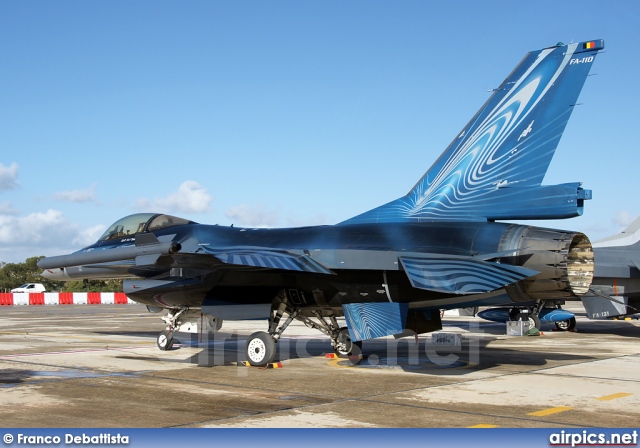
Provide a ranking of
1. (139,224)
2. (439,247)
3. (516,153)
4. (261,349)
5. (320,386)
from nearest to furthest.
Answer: (320,386) < (439,247) < (516,153) < (261,349) < (139,224)

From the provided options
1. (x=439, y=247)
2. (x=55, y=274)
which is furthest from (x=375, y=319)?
(x=55, y=274)

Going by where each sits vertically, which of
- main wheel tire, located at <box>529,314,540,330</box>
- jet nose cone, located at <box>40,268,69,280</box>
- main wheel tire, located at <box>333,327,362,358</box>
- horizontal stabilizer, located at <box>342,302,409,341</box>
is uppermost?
jet nose cone, located at <box>40,268,69,280</box>

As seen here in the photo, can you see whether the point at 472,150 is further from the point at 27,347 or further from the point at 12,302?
the point at 12,302

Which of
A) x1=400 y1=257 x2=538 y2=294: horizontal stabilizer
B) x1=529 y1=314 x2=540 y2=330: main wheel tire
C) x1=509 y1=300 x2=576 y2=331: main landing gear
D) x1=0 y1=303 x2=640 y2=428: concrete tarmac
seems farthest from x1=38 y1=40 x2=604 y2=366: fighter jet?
x1=509 y1=300 x2=576 y2=331: main landing gear

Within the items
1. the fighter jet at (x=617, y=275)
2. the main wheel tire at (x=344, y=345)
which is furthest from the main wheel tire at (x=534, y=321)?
the main wheel tire at (x=344, y=345)

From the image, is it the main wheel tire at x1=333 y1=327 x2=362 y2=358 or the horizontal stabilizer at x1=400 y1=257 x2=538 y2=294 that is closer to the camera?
the horizontal stabilizer at x1=400 y1=257 x2=538 y2=294

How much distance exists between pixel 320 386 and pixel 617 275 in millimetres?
12175

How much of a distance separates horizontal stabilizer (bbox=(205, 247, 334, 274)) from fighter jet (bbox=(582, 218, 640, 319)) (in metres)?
10.6

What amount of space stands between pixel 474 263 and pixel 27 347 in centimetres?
1173

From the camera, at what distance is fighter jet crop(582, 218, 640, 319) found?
19.5 metres

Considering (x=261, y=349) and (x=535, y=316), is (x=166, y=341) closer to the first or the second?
(x=261, y=349)

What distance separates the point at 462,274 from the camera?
10250mm

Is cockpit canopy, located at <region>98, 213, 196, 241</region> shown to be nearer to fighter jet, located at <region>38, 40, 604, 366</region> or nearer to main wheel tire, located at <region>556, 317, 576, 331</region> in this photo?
fighter jet, located at <region>38, 40, 604, 366</region>

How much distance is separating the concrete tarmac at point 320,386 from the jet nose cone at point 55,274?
169 cm
